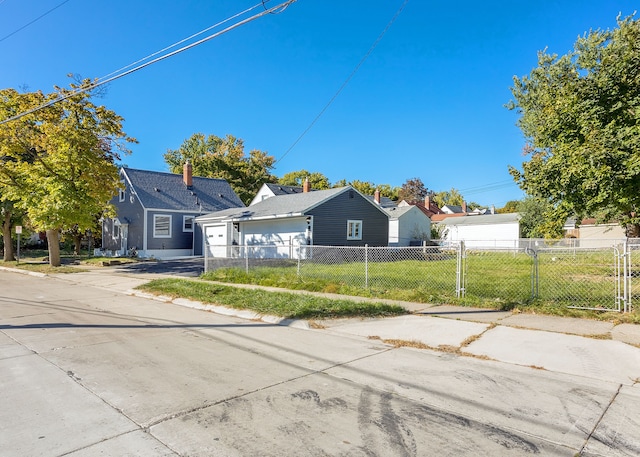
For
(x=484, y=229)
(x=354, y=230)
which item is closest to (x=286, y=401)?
(x=354, y=230)

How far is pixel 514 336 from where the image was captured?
693 centimetres

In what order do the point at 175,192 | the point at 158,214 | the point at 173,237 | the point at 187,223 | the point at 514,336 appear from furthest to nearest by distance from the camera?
the point at 175,192 → the point at 187,223 → the point at 173,237 → the point at 158,214 → the point at 514,336

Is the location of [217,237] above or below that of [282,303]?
above

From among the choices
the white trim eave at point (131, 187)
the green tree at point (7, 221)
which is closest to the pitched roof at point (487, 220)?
the white trim eave at point (131, 187)

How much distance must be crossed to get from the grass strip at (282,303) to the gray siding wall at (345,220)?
11462 mm

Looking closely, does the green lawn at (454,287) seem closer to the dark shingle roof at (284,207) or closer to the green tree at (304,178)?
the dark shingle roof at (284,207)

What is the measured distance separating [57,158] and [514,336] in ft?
69.7

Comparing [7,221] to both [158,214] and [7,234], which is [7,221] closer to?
[7,234]

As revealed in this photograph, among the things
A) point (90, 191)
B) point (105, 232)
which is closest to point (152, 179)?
point (105, 232)

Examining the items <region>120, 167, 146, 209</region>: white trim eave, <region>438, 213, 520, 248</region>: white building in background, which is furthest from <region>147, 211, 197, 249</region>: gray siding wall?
<region>438, 213, 520, 248</region>: white building in background

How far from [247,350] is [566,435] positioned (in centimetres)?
430

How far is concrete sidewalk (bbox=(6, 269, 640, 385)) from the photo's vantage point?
218 inches

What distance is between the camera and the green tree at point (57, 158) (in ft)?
65.2

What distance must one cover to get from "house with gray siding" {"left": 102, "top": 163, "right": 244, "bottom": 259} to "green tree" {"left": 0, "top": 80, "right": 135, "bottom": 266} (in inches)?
312
